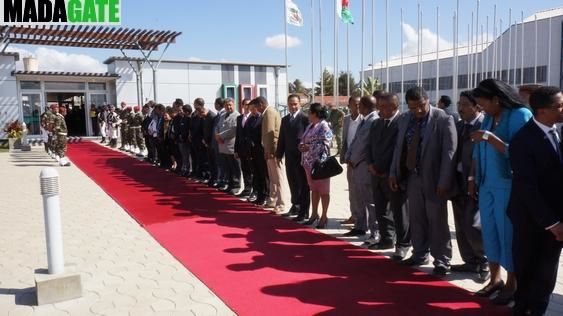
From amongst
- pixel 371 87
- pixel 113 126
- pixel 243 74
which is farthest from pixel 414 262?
pixel 371 87

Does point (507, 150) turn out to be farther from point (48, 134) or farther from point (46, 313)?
point (48, 134)

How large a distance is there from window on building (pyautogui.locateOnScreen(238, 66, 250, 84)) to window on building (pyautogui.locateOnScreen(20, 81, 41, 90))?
9.09 metres

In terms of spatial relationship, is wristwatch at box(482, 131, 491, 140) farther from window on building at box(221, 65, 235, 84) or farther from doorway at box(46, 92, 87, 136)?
doorway at box(46, 92, 87, 136)

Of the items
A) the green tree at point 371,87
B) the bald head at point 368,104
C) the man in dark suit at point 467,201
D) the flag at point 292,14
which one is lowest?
the man in dark suit at point 467,201

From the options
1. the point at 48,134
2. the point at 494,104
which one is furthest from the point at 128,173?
the point at 494,104

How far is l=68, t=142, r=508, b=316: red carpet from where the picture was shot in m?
3.63

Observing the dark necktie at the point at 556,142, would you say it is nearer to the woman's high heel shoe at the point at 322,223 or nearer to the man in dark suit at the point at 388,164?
the man in dark suit at the point at 388,164

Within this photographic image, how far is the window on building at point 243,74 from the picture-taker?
2359cm

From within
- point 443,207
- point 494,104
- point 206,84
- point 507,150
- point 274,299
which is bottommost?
point 274,299

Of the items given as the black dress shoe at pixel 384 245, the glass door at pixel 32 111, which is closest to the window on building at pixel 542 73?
the glass door at pixel 32 111

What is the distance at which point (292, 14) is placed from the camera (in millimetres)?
14555

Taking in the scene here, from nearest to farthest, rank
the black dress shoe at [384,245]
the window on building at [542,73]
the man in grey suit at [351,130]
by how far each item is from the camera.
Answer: the black dress shoe at [384,245], the man in grey suit at [351,130], the window on building at [542,73]

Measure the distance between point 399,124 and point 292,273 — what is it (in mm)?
1735

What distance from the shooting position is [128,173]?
Answer: 1145 cm
